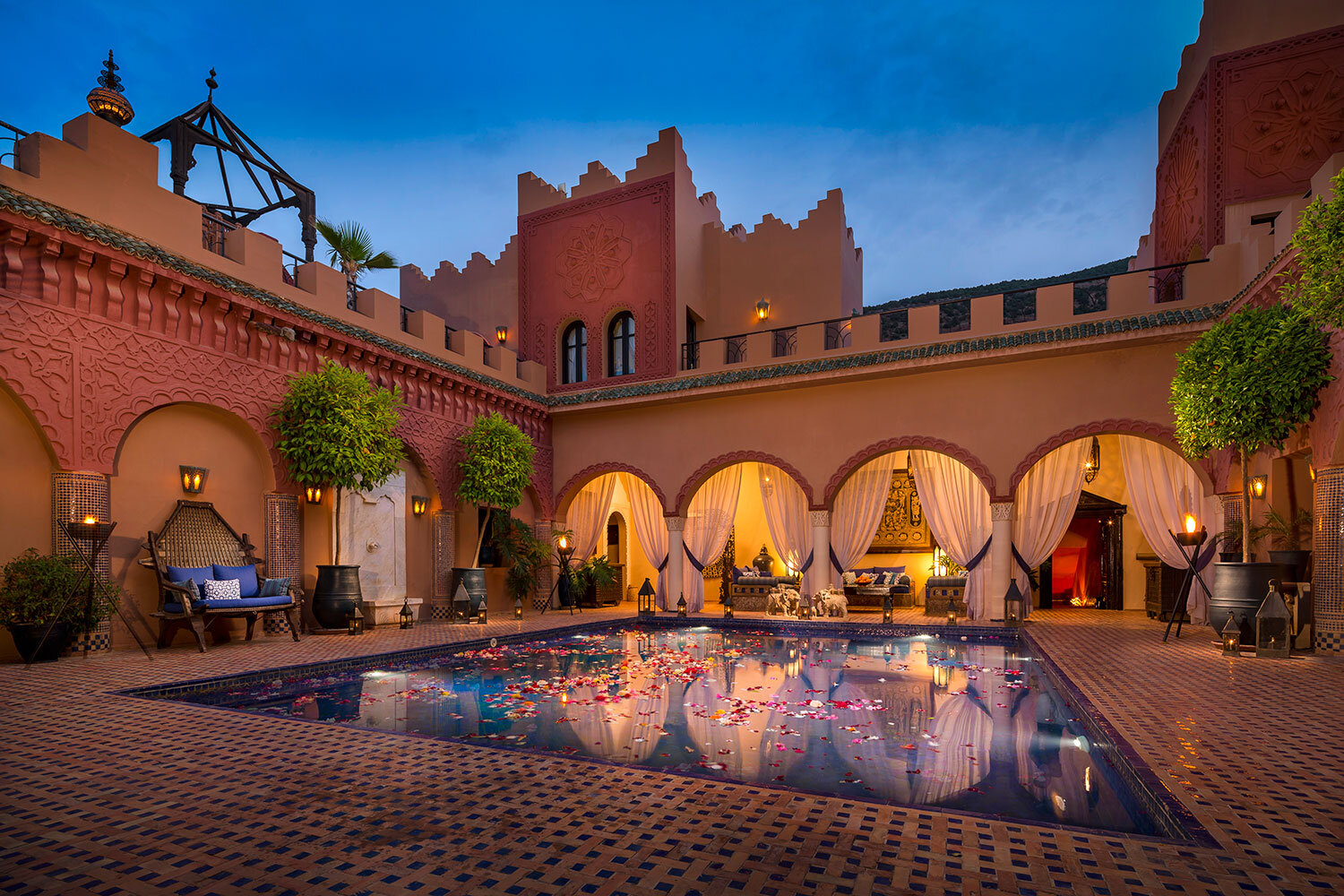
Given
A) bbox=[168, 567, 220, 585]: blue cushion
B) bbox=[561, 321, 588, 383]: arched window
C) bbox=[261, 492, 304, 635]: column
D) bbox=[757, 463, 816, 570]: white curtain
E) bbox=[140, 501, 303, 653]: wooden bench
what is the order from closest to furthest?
bbox=[140, 501, 303, 653]: wooden bench, bbox=[168, 567, 220, 585]: blue cushion, bbox=[261, 492, 304, 635]: column, bbox=[757, 463, 816, 570]: white curtain, bbox=[561, 321, 588, 383]: arched window

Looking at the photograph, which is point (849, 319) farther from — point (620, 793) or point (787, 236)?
point (620, 793)

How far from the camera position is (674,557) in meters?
12.2

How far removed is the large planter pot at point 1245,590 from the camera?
672 centimetres

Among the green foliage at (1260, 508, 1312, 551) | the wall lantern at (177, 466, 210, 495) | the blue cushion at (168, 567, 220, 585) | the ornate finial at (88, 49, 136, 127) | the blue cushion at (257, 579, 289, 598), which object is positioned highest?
the ornate finial at (88, 49, 136, 127)

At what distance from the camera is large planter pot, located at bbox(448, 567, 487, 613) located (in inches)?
404

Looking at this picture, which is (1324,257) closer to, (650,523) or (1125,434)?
(1125,434)

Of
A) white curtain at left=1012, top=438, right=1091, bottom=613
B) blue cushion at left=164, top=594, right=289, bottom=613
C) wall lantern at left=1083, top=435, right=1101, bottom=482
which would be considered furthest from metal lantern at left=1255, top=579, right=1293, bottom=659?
blue cushion at left=164, top=594, right=289, bottom=613

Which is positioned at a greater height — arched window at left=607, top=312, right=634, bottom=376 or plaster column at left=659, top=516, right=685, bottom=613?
arched window at left=607, top=312, right=634, bottom=376

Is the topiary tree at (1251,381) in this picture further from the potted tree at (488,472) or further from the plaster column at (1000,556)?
the potted tree at (488,472)

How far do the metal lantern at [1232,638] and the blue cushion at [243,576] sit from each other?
31.8 feet

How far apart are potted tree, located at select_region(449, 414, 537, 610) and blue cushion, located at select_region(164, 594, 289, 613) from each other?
2890mm

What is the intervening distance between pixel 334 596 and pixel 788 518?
666 centimetres

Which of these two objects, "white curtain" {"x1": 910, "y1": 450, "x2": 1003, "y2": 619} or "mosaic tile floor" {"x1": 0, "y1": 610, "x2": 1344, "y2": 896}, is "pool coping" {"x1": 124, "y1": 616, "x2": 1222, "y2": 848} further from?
"white curtain" {"x1": 910, "y1": 450, "x2": 1003, "y2": 619}

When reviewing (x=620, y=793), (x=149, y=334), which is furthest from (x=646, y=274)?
(x=620, y=793)
